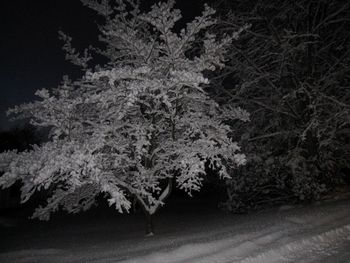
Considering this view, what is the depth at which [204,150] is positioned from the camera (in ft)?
25.2

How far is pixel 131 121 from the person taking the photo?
861cm

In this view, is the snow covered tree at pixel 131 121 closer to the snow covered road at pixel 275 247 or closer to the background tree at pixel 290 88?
the snow covered road at pixel 275 247

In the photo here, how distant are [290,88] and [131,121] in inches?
207

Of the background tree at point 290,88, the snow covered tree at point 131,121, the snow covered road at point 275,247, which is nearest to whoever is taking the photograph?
the snow covered road at point 275,247

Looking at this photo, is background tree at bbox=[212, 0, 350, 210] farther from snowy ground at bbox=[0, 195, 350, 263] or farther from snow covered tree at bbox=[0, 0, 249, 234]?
→ snow covered tree at bbox=[0, 0, 249, 234]

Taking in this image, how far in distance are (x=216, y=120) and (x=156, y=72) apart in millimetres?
1767

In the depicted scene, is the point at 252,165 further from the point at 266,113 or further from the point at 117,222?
the point at 117,222

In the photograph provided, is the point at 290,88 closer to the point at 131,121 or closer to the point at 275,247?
the point at 131,121

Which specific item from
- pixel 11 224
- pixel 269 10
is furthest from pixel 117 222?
pixel 269 10

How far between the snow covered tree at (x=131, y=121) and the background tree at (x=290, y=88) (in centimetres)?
309

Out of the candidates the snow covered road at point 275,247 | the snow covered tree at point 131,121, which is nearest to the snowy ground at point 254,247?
the snow covered road at point 275,247

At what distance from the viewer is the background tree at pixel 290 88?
1098 cm

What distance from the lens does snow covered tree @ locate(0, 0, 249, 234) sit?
6.97 m

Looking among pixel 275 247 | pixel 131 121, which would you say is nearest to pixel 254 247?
pixel 275 247
